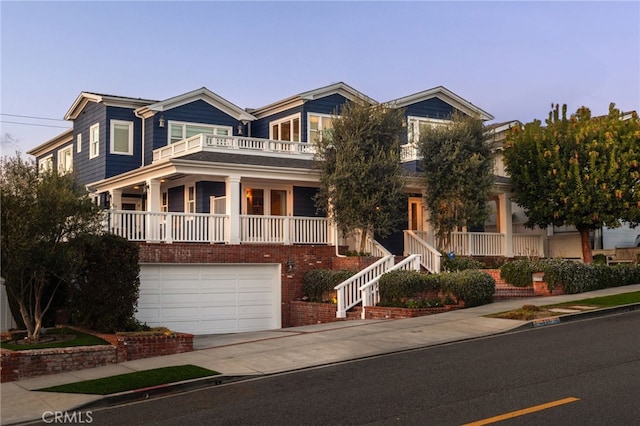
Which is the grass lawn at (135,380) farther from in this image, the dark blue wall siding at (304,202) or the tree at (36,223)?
the dark blue wall siding at (304,202)

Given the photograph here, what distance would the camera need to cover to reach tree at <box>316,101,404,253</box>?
2348 cm

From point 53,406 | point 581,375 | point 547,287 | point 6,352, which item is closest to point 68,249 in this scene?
point 6,352

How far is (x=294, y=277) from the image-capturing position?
23312 mm

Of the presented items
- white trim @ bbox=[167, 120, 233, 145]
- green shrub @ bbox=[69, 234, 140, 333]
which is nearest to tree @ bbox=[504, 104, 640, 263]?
white trim @ bbox=[167, 120, 233, 145]

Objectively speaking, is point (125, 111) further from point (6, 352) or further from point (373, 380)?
point (373, 380)

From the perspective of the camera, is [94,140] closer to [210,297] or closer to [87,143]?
[87,143]

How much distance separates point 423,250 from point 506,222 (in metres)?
5.26

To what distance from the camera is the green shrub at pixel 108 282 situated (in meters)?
16.3

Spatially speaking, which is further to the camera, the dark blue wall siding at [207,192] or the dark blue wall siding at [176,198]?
the dark blue wall siding at [176,198]

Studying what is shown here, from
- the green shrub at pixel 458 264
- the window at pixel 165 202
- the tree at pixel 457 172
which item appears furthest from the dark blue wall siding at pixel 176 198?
the green shrub at pixel 458 264

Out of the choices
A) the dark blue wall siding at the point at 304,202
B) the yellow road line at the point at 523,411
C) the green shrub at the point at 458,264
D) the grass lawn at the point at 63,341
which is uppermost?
the dark blue wall siding at the point at 304,202

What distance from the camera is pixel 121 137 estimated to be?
3012 centimetres

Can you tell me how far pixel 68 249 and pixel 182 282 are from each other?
6.37 meters

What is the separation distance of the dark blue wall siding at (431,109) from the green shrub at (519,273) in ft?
33.7
